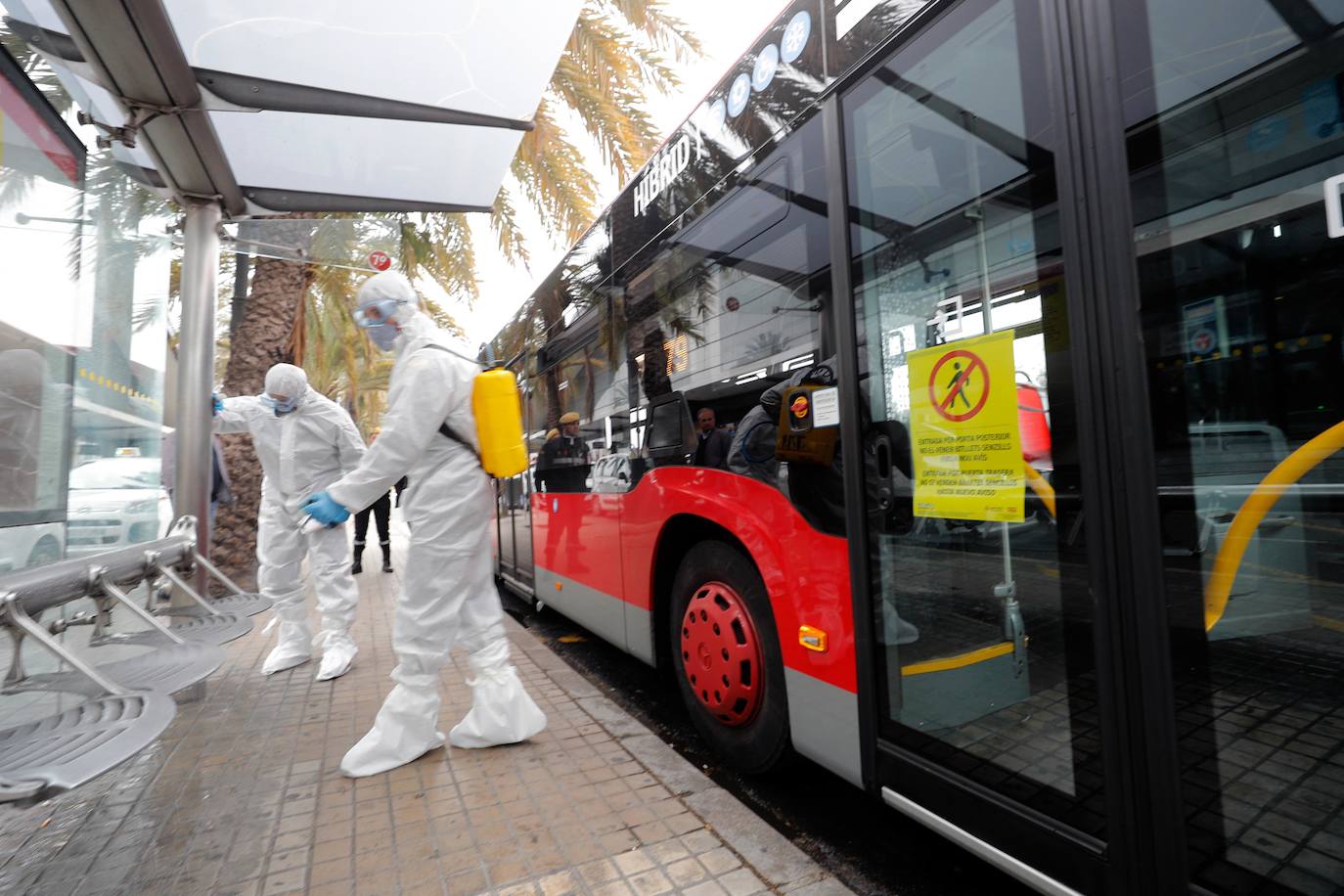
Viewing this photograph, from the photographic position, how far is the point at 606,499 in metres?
4.37

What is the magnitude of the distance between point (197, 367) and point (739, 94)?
3.84 meters

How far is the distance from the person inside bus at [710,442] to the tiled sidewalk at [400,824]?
1352mm

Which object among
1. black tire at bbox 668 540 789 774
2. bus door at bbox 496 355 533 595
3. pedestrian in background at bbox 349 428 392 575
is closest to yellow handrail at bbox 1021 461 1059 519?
black tire at bbox 668 540 789 774

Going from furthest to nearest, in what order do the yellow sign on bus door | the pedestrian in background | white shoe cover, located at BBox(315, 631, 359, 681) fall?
1. the pedestrian in background
2. white shoe cover, located at BBox(315, 631, 359, 681)
3. the yellow sign on bus door

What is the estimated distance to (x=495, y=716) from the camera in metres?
3.32

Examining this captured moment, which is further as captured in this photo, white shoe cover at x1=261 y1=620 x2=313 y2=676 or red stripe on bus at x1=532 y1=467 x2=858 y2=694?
white shoe cover at x1=261 y1=620 x2=313 y2=676

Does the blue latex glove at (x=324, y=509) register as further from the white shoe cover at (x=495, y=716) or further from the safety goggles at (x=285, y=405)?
the safety goggles at (x=285, y=405)

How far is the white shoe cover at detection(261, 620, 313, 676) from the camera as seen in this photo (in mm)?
4863

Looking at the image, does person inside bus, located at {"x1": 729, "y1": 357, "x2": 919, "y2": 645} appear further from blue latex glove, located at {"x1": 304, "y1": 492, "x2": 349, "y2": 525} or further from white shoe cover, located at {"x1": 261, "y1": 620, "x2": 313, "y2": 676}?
white shoe cover, located at {"x1": 261, "y1": 620, "x2": 313, "y2": 676}

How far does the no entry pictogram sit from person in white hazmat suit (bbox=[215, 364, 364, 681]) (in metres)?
4.23

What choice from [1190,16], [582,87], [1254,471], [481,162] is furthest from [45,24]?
[582,87]

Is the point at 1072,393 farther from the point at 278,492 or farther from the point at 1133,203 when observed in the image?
the point at 278,492

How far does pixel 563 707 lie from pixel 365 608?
3.96 m

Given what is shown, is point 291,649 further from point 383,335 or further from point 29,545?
point 383,335
